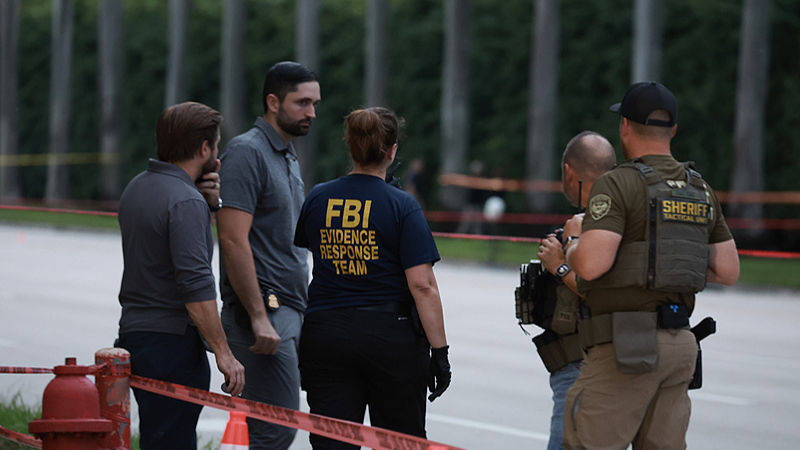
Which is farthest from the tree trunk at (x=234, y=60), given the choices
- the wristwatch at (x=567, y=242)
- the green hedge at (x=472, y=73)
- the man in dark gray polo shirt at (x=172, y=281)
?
the wristwatch at (x=567, y=242)

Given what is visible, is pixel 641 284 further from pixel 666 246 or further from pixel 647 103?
pixel 647 103

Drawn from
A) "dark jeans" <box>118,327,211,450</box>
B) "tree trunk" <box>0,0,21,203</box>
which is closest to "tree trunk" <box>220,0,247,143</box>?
"tree trunk" <box>0,0,21,203</box>

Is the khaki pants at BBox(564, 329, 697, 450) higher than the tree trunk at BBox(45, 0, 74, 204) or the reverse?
the reverse

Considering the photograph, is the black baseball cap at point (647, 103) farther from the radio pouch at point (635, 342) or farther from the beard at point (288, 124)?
the beard at point (288, 124)

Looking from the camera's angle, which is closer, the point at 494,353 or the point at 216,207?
the point at 216,207

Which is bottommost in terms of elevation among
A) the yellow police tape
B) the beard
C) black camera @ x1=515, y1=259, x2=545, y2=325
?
black camera @ x1=515, y1=259, x2=545, y2=325

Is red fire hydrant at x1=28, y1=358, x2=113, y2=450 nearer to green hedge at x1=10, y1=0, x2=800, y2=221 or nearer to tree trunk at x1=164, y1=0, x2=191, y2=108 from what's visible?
green hedge at x1=10, y1=0, x2=800, y2=221

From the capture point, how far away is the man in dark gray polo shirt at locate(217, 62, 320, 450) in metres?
5.20

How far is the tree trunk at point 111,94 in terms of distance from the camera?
38.9 metres

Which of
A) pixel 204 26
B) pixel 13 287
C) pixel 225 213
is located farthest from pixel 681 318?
pixel 204 26

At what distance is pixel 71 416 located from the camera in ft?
14.1

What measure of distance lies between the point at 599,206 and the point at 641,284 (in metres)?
0.31

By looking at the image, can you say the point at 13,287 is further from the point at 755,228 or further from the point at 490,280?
the point at 755,228

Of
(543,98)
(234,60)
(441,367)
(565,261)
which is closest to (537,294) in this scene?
(565,261)
